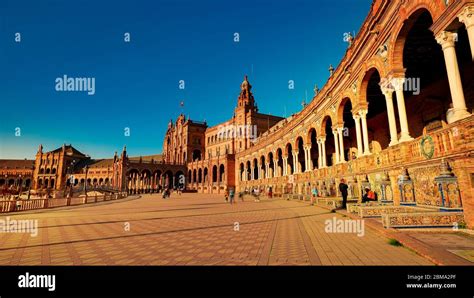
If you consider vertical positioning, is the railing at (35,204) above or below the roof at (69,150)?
below

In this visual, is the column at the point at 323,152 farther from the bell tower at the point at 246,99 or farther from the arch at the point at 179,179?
the arch at the point at 179,179

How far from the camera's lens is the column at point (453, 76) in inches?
261

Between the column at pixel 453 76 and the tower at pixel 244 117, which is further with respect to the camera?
the tower at pixel 244 117

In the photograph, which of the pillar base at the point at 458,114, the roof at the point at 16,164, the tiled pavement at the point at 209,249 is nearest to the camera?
the tiled pavement at the point at 209,249

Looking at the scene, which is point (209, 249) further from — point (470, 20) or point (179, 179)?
point (179, 179)

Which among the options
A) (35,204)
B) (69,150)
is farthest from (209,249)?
(69,150)

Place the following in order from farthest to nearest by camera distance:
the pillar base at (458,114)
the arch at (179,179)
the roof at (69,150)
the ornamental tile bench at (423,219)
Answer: the roof at (69,150) → the arch at (179,179) → the pillar base at (458,114) → the ornamental tile bench at (423,219)

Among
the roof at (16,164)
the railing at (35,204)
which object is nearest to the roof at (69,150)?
the roof at (16,164)

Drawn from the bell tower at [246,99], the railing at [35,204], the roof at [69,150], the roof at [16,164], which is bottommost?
the railing at [35,204]

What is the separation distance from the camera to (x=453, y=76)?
23.0ft

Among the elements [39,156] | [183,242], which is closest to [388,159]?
[183,242]
